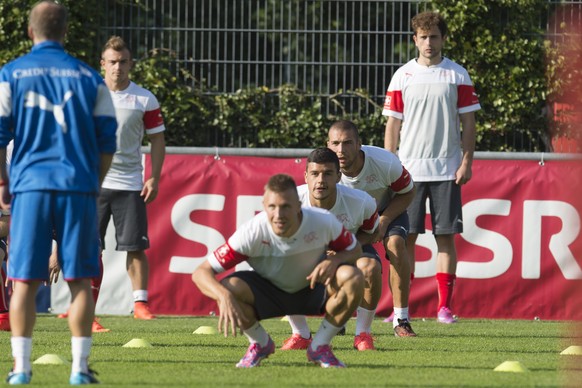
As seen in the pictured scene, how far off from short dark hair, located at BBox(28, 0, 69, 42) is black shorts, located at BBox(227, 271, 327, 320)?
1701mm

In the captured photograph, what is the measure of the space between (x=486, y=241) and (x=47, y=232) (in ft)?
21.2

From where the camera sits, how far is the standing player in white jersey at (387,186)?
28.5 ft

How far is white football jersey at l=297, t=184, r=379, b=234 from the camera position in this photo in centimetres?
820

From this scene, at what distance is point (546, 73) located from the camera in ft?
47.5

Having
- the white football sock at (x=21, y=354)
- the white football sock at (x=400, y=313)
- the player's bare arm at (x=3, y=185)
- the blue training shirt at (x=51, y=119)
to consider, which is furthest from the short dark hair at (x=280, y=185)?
the white football sock at (x=400, y=313)

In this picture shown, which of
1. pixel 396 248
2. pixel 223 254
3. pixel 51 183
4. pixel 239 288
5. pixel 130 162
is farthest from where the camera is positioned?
pixel 130 162

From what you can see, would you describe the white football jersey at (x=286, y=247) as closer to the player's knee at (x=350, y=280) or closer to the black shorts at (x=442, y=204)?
the player's knee at (x=350, y=280)

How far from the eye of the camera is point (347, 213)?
823cm

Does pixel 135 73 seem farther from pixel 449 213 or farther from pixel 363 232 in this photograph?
pixel 363 232

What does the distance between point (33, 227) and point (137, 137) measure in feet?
13.5

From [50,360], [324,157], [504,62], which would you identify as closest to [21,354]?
[50,360]

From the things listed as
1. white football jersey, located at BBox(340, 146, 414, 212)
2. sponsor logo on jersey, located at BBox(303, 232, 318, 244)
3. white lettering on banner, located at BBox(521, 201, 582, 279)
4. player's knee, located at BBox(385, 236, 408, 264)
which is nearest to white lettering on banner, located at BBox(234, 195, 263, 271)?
white lettering on banner, located at BBox(521, 201, 582, 279)

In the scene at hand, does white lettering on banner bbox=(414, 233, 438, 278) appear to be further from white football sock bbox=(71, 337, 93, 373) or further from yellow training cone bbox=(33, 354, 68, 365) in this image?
white football sock bbox=(71, 337, 93, 373)

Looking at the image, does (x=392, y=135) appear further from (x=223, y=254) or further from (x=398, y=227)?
(x=223, y=254)
